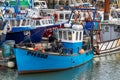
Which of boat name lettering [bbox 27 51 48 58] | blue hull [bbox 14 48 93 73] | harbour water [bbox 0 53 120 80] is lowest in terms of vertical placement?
harbour water [bbox 0 53 120 80]

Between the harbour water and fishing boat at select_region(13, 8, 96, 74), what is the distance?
1.14 feet

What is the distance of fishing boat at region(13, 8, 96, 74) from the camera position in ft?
82.4

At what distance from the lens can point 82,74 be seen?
27.0 meters

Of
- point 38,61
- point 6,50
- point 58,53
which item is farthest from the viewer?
point 6,50

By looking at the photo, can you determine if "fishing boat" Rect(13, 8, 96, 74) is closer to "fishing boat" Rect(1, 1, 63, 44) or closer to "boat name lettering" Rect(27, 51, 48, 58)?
"boat name lettering" Rect(27, 51, 48, 58)

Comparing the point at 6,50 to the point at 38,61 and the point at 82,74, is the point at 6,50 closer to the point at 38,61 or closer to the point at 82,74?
the point at 38,61

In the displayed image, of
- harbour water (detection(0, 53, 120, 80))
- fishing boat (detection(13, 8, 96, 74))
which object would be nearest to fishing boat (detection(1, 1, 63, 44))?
fishing boat (detection(13, 8, 96, 74))

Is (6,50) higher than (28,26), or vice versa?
(28,26)

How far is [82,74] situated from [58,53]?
2429 mm

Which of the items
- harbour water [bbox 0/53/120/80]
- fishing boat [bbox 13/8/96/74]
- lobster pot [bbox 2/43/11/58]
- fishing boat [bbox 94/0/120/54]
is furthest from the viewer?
fishing boat [bbox 94/0/120/54]

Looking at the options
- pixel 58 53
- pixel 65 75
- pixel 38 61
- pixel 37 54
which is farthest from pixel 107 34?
pixel 37 54

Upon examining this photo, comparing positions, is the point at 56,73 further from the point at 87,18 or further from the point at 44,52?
the point at 87,18

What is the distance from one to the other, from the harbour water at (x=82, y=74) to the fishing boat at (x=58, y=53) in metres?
0.35

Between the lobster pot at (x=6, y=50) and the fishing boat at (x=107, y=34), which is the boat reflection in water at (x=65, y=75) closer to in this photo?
the lobster pot at (x=6, y=50)
